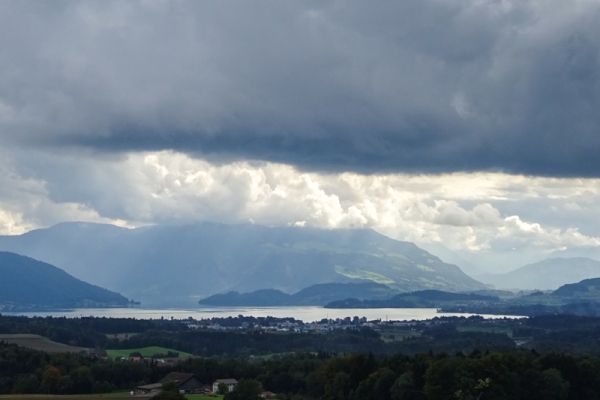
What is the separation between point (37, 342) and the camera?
458ft

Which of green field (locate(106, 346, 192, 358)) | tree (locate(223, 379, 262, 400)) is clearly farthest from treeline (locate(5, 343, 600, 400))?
green field (locate(106, 346, 192, 358))

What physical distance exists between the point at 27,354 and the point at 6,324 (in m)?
82.1

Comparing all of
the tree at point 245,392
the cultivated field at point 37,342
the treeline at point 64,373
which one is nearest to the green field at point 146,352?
the cultivated field at point 37,342

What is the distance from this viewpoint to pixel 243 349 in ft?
483

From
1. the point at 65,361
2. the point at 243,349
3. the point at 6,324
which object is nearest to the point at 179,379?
the point at 65,361

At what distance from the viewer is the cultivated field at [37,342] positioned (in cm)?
12976

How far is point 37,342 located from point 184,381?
61778 millimetres

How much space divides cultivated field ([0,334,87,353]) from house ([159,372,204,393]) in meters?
42.7

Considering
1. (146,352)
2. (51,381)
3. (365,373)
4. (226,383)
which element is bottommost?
(226,383)

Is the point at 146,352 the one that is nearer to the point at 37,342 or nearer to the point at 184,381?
the point at 37,342

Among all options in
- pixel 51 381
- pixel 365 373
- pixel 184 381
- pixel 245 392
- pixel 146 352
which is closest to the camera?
pixel 245 392

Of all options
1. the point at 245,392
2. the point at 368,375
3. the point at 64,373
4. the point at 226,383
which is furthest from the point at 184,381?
the point at 368,375

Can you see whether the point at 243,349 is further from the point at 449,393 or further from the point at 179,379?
the point at 449,393

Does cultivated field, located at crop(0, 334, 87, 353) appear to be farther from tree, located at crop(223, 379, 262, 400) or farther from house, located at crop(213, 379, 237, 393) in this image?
tree, located at crop(223, 379, 262, 400)
